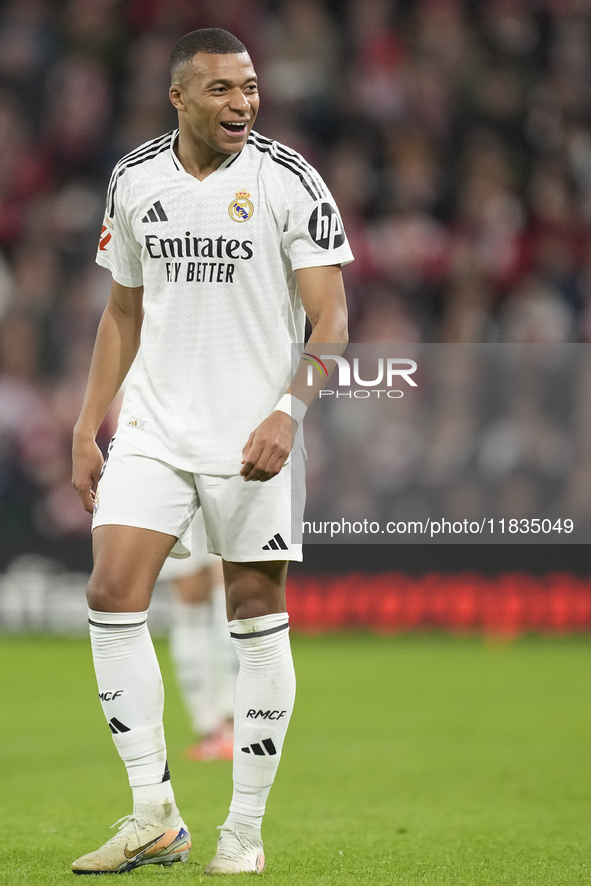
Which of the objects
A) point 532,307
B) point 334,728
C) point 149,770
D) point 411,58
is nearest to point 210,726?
point 334,728

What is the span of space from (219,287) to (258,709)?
111 cm

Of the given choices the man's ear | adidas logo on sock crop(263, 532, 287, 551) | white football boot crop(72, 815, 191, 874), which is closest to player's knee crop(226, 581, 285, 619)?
adidas logo on sock crop(263, 532, 287, 551)

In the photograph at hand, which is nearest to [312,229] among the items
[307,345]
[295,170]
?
[295,170]

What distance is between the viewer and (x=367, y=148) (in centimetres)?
1223

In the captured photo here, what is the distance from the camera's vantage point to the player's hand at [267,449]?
325cm

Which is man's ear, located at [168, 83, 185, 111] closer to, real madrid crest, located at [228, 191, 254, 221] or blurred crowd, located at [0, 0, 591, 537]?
real madrid crest, located at [228, 191, 254, 221]

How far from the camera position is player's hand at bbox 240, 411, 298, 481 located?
128 inches

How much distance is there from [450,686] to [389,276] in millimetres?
4686

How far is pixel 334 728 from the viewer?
636 cm

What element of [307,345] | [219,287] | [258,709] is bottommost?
[258,709]

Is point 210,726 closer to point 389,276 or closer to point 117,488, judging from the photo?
point 117,488

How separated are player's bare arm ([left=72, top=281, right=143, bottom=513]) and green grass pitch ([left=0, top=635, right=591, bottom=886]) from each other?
1040 millimetres

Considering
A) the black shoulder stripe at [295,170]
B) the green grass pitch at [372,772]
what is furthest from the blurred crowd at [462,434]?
the black shoulder stripe at [295,170]

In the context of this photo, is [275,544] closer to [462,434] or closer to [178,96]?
[178,96]
